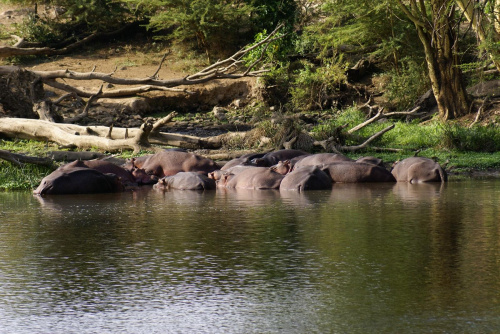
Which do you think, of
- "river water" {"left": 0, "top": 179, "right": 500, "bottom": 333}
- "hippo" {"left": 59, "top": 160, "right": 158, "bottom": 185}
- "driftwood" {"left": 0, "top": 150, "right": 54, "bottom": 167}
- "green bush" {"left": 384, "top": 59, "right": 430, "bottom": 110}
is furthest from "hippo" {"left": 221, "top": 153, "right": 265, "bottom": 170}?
"green bush" {"left": 384, "top": 59, "right": 430, "bottom": 110}

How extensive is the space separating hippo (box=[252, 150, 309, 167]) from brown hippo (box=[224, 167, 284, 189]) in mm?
1425

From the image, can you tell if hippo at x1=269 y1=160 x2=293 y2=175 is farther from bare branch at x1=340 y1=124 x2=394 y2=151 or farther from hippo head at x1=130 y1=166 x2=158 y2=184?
bare branch at x1=340 y1=124 x2=394 y2=151

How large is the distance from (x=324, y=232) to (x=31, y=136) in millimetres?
13230

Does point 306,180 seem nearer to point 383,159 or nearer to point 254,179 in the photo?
point 254,179

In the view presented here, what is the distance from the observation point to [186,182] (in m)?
12.7

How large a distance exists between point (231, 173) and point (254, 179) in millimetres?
620

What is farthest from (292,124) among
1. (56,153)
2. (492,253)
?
(492,253)

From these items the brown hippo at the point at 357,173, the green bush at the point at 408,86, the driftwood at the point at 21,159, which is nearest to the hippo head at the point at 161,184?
the driftwood at the point at 21,159

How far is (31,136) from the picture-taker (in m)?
18.8

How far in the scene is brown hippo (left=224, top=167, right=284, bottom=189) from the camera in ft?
40.7

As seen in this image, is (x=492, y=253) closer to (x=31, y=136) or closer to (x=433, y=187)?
(x=433, y=187)

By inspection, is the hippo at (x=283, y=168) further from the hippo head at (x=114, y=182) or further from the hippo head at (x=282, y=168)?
the hippo head at (x=114, y=182)

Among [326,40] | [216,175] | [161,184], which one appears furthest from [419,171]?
[326,40]

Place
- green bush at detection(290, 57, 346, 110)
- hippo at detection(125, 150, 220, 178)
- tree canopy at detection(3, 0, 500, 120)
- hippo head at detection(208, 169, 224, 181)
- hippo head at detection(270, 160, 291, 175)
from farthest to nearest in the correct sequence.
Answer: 1. green bush at detection(290, 57, 346, 110)
2. tree canopy at detection(3, 0, 500, 120)
3. hippo at detection(125, 150, 220, 178)
4. hippo head at detection(208, 169, 224, 181)
5. hippo head at detection(270, 160, 291, 175)
